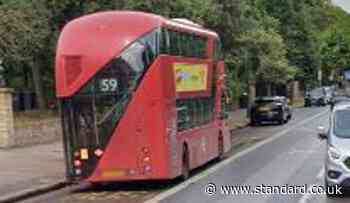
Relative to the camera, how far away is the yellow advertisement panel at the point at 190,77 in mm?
20119

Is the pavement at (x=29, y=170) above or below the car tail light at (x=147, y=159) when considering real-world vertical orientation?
below

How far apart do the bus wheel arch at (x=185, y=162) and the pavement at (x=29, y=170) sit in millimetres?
2819

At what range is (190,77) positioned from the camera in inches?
840

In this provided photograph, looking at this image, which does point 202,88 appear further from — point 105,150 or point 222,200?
point 222,200

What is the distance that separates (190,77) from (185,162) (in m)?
2.16

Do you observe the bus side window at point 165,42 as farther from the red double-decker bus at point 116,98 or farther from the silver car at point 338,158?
the silver car at point 338,158

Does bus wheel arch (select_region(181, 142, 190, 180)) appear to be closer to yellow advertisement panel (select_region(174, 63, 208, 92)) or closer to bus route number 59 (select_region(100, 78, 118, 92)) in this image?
yellow advertisement panel (select_region(174, 63, 208, 92))

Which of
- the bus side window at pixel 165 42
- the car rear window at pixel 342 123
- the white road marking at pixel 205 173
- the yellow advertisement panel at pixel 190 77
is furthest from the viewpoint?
the yellow advertisement panel at pixel 190 77

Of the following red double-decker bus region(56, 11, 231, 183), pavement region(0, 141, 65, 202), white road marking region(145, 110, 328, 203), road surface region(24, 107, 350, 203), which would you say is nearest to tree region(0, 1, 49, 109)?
pavement region(0, 141, 65, 202)

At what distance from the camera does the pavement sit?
725 inches

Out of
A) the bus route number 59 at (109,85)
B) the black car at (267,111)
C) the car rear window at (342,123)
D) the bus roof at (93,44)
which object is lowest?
the black car at (267,111)

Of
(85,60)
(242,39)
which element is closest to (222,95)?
(85,60)

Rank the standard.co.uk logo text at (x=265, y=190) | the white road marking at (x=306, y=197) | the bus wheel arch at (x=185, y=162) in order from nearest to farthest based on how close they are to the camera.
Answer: the white road marking at (x=306, y=197), the standard.co.uk logo text at (x=265, y=190), the bus wheel arch at (x=185, y=162)

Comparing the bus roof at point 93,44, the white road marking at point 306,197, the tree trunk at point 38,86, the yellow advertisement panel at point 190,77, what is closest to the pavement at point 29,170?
the bus roof at point 93,44
